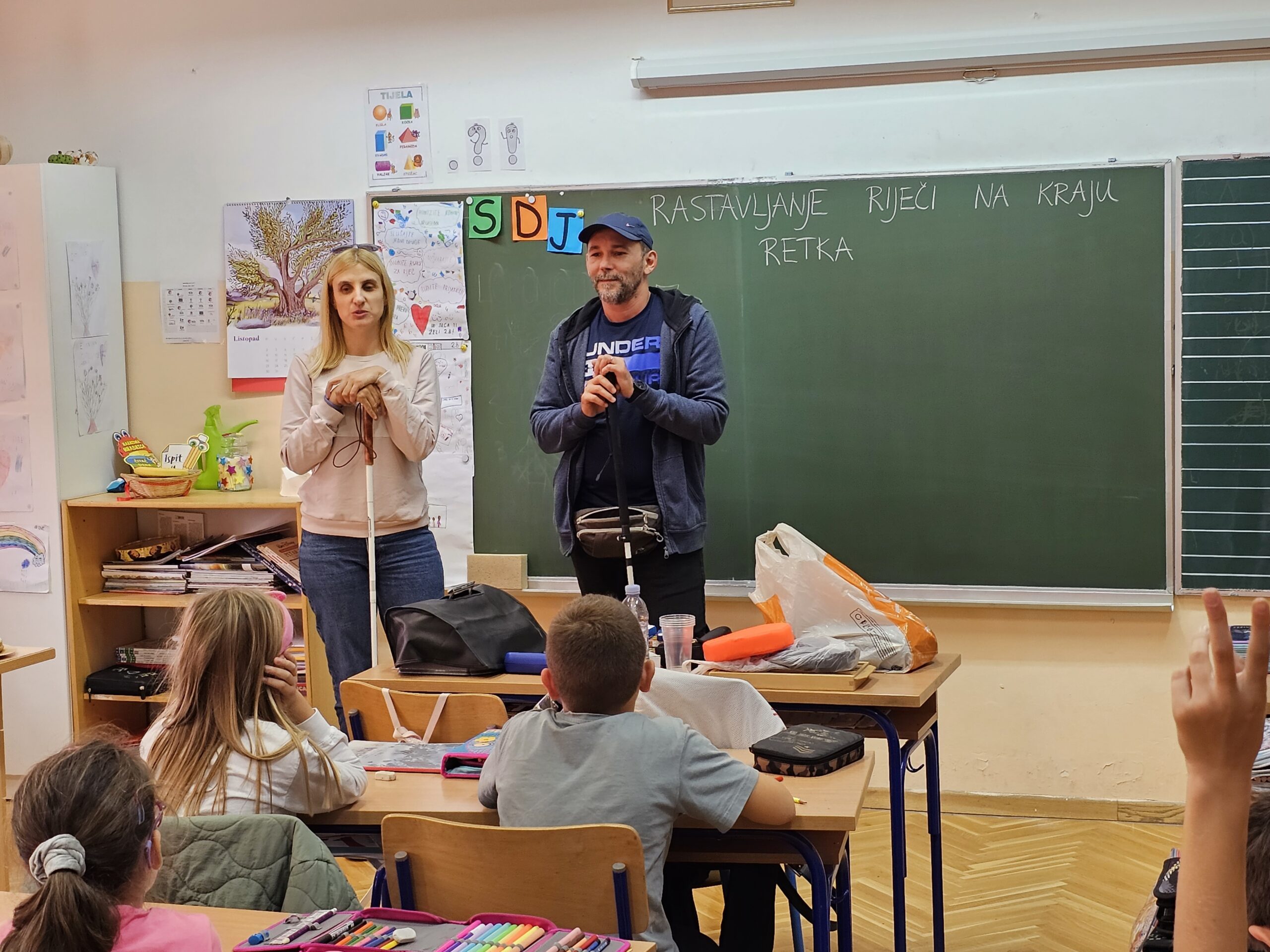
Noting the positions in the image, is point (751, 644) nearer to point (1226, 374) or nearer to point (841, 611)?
point (841, 611)

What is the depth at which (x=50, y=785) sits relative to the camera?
56.7 inches

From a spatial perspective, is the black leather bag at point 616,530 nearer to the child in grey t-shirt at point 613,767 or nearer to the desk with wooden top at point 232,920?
the child in grey t-shirt at point 613,767

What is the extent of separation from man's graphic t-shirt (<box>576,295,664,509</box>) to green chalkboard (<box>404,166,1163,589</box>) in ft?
2.15

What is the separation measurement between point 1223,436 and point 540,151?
2353mm

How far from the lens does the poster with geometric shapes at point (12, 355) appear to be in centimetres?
450

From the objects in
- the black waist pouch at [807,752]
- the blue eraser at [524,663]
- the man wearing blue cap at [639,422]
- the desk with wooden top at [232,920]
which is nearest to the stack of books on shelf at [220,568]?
the man wearing blue cap at [639,422]

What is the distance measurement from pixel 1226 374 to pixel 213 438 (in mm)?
3427

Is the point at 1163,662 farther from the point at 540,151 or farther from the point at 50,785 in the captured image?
the point at 50,785

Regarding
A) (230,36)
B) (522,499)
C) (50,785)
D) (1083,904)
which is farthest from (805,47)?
(50,785)

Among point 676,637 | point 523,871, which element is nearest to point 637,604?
point 676,637

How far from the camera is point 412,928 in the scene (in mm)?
1663

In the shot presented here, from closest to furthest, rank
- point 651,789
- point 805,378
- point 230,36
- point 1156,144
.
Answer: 1. point 651,789
2. point 1156,144
3. point 805,378
4. point 230,36

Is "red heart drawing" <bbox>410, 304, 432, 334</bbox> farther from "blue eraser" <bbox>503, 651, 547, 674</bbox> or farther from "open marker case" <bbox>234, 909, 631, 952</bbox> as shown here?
"open marker case" <bbox>234, 909, 631, 952</bbox>

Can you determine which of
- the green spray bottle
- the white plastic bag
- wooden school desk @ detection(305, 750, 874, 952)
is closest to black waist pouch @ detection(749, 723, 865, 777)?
wooden school desk @ detection(305, 750, 874, 952)
